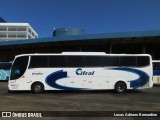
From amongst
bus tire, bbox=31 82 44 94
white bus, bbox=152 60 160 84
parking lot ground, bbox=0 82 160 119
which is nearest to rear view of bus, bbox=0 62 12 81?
bus tire, bbox=31 82 44 94

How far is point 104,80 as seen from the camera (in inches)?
770

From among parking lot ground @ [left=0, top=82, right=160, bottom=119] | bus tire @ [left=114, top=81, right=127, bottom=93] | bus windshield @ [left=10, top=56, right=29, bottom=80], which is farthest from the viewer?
bus tire @ [left=114, top=81, right=127, bottom=93]

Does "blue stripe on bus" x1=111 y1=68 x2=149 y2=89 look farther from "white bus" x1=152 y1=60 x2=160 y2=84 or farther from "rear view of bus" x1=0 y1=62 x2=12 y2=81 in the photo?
"rear view of bus" x1=0 y1=62 x2=12 y2=81

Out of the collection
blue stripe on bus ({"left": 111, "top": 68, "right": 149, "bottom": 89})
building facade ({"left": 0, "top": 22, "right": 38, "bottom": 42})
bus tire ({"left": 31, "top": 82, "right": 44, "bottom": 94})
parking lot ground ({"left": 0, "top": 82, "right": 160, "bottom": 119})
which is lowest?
parking lot ground ({"left": 0, "top": 82, "right": 160, "bottom": 119})

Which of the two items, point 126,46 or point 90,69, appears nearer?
point 90,69

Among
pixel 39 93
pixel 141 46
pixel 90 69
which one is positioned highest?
pixel 141 46

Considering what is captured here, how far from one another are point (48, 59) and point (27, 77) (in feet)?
5.98

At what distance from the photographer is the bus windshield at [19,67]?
18.6 m

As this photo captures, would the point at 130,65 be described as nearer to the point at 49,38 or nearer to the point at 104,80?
the point at 104,80

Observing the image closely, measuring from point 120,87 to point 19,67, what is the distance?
6920mm

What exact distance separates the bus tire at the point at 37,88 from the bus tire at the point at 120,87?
5.00 meters

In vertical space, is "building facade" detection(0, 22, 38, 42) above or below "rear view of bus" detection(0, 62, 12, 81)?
above

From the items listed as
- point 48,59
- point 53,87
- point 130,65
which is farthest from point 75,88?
point 130,65

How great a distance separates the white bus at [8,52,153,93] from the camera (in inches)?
739
